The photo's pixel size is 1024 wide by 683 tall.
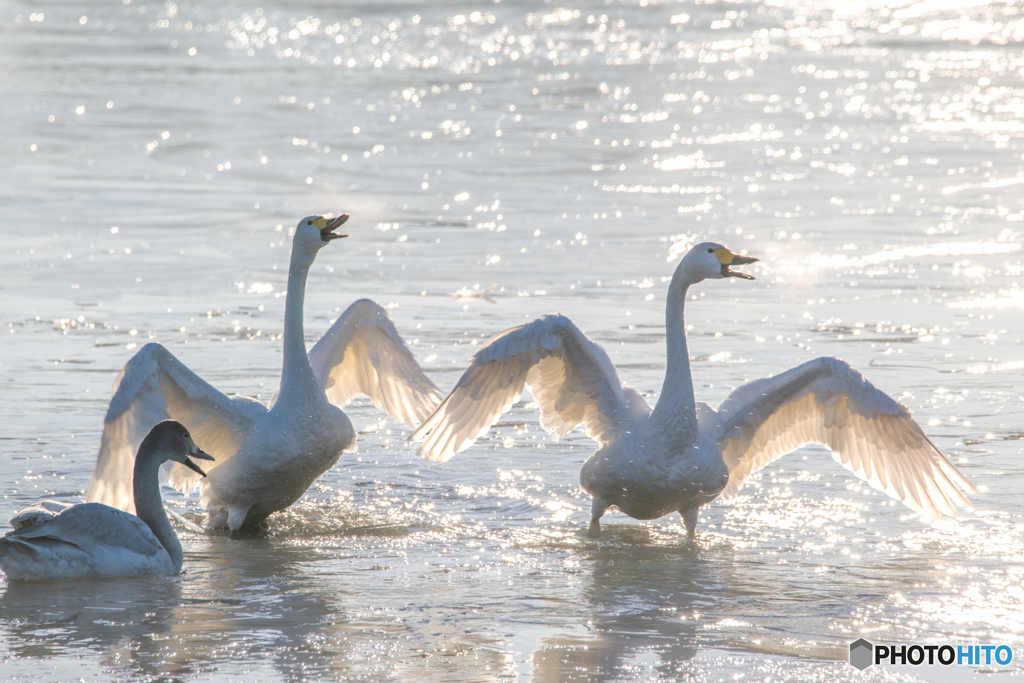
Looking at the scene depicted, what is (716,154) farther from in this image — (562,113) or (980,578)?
(980,578)

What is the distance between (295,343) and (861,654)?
12.0ft

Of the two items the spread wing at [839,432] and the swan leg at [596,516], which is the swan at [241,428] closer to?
Result: the swan leg at [596,516]

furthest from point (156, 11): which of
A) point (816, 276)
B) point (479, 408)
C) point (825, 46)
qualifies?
point (479, 408)

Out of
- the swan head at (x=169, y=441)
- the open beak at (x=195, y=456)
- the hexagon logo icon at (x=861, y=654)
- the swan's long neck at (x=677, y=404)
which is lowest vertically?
the hexagon logo icon at (x=861, y=654)

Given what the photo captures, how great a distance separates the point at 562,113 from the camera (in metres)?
22.6

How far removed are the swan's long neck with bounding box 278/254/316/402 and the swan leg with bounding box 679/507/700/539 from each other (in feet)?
7.32

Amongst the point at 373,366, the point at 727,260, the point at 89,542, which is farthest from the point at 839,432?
the point at 89,542

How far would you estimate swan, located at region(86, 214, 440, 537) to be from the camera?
7.24 meters

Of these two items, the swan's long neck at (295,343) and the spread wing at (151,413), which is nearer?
the spread wing at (151,413)

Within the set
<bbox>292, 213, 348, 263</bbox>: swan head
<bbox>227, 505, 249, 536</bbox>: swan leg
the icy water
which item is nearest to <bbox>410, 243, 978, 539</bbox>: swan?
the icy water

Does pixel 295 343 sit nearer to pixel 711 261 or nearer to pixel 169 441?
pixel 169 441

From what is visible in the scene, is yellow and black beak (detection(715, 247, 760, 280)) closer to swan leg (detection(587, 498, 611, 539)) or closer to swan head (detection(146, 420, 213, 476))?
swan leg (detection(587, 498, 611, 539))

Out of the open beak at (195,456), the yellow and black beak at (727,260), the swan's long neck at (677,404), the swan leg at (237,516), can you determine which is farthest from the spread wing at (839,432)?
the open beak at (195,456)

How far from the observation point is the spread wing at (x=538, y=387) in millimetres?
7703
